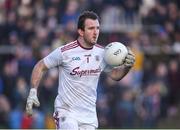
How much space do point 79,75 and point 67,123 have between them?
26.0 inches

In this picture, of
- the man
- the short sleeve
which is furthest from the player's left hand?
the short sleeve

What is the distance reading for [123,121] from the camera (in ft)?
60.1

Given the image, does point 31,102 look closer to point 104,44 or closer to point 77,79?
point 77,79

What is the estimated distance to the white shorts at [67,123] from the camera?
32.4 feet

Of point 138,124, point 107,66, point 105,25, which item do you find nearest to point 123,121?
point 138,124

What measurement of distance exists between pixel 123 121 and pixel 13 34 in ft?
12.5

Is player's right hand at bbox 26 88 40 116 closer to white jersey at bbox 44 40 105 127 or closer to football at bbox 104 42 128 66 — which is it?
white jersey at bbox 44 40 105 127

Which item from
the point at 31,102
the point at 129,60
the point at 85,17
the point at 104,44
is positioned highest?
the point at 104,44

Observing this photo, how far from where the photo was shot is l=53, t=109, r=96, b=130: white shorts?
9.88 m

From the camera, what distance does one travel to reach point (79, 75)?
33.1ft

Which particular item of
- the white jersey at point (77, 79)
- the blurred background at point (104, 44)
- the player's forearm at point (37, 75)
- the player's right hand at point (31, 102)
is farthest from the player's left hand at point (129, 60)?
the blurred background at point (104, 44)

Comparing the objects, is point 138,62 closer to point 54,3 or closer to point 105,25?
point 105,25

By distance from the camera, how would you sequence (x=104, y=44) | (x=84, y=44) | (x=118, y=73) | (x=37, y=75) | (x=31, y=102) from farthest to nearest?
(x=104, y=44)
(x=118, y=73)
(x=84, y=44)
(x=37, y=75)
(x=31, y=102)

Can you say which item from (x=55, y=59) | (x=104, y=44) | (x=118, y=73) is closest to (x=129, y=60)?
(x=118, y=73)
